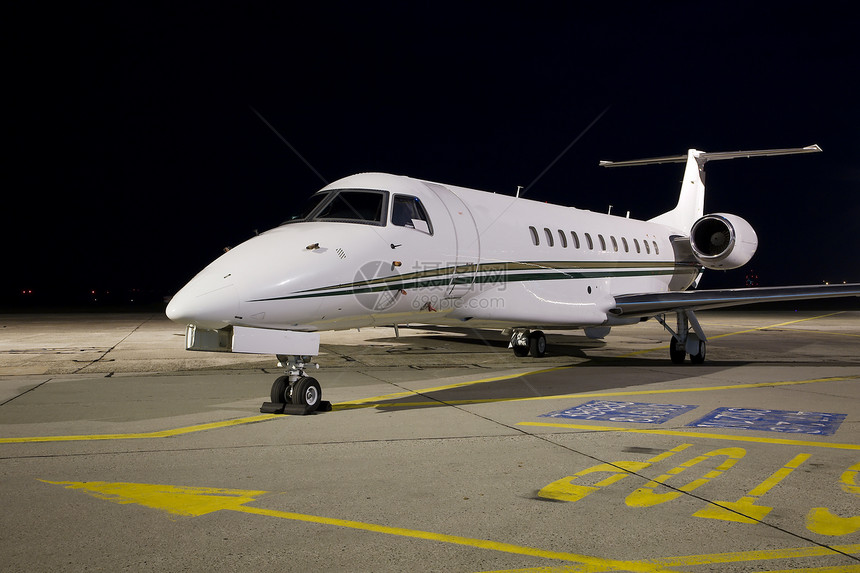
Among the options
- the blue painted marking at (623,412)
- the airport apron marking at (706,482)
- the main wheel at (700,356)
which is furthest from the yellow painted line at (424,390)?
the airport apron marking at (706,482)

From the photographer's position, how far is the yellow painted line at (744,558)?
3496mm

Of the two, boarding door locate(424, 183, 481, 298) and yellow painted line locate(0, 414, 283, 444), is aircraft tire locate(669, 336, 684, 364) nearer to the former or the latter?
boarding door locate(424, 183, 481, 298)

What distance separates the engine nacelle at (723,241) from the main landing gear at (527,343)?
427cm

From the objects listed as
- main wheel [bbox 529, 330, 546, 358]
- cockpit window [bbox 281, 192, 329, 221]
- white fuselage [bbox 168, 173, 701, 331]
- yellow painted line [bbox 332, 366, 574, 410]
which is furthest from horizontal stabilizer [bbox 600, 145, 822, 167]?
cockpit window [bbox 281, 192, 329, 221]

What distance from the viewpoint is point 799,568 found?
3502mm

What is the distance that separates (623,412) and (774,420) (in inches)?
64.8

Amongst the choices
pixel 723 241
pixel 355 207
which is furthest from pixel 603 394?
pixel 723 241

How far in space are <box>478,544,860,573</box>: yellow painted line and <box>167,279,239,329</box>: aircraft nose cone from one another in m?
4.55

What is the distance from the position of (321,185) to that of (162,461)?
5.17 m

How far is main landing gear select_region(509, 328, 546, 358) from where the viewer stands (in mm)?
15297

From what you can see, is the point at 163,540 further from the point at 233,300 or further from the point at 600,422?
the point at 600,422

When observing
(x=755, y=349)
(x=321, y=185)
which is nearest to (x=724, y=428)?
(x=321, y=185)

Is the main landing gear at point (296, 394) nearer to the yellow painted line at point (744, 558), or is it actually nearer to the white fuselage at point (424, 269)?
the white fuselage at point (424, 269)

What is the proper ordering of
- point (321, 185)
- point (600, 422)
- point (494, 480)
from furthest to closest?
point (321, 185), point (600, 422), point (494, 480)
